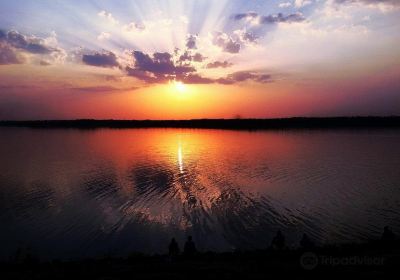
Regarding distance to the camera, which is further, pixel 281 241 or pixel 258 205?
pixel 258 205

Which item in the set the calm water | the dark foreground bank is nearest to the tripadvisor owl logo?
the dark foreground bank

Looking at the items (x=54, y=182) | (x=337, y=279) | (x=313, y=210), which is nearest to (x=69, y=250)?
(x=337, y=279)

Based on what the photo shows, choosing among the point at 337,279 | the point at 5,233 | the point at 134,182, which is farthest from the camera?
the point at 134,182

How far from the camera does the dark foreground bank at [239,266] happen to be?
13.9 metres

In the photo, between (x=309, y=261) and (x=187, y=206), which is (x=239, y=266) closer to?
(x=309, y=261)

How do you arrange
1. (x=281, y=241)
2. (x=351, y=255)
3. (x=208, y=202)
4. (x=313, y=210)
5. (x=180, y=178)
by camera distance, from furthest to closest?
(x=180, y=178)
(x=208, y=202)
(x=313, y=210)
(x=281, y=241)
(x=351, y=255)

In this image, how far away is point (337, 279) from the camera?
43.0 feet

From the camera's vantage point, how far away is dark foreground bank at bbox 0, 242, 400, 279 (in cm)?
1392

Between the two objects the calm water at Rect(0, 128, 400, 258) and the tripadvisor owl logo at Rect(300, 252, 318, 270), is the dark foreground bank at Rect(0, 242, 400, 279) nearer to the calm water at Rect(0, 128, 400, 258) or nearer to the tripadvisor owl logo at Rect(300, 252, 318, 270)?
the tripadvisor owl logo at Rect(300, 252, 318, 270)

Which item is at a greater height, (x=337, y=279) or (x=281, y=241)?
(x=337, y=279)

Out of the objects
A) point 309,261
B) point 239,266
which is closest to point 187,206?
point 239,266

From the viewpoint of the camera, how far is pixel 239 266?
15312 mm

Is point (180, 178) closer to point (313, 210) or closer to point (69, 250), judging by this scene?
point (313, 210)

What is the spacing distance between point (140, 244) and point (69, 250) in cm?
464
